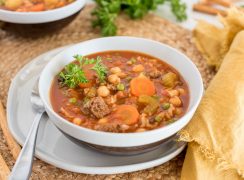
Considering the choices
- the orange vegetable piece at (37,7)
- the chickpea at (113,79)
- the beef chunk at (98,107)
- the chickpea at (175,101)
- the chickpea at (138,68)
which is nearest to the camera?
the beef chunk at (98,107)

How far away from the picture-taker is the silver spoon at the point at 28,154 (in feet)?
7.07

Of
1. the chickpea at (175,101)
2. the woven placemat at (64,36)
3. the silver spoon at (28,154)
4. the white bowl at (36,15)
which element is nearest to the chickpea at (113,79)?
the chickpea at (175,101)

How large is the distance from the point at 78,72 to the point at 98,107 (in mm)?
319

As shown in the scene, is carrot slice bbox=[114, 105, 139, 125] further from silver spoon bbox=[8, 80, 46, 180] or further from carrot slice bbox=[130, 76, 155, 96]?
silver spoon bbox=[8, 80, 46, 180]

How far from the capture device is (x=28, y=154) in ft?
7.48

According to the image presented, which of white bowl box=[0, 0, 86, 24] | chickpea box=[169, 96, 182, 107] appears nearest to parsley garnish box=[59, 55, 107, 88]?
chickpea box=[169, 96, 182, 107]

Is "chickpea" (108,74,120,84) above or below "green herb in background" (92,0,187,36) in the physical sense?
above

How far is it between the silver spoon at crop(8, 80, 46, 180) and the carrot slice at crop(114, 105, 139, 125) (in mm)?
465

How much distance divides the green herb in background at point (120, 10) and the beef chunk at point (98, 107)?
1.39 metres

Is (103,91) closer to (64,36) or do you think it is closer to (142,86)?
(142,86)

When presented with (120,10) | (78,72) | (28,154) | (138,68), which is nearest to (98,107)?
(78,72)

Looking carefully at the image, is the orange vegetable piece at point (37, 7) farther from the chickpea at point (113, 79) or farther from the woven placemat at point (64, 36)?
the chickpea at point (113, 79)

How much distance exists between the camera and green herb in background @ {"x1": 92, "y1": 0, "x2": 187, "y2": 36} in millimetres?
3658

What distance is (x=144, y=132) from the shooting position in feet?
7.12
